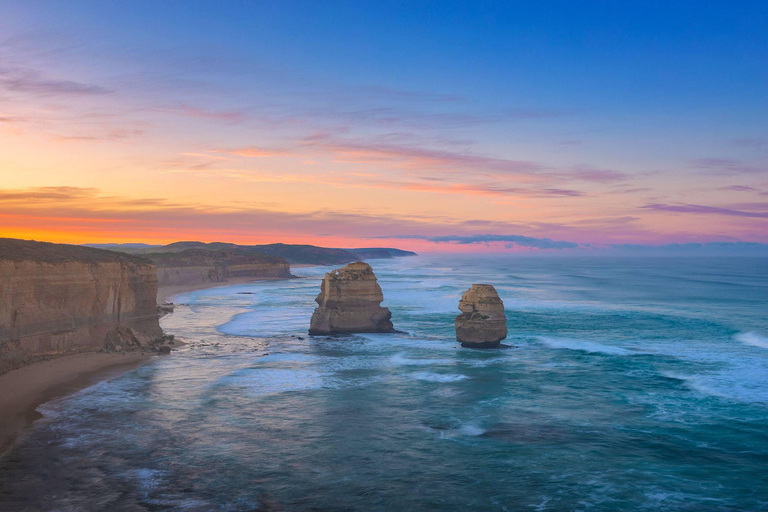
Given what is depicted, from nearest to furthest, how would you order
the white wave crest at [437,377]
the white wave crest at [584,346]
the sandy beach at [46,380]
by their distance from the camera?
the sandy beach at [46,380]
the white wave crest at [437,377]
the white wave crest at [584,346]

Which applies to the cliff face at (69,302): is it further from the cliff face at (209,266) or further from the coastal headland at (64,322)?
the cliff face at (209,266)

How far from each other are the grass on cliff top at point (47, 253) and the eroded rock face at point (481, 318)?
22.4m

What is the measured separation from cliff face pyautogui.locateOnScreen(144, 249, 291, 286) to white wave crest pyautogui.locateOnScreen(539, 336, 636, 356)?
206ft

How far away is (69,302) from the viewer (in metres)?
33.1

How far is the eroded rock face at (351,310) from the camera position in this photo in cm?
4141

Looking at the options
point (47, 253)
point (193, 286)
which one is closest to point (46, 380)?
point (47, 253)

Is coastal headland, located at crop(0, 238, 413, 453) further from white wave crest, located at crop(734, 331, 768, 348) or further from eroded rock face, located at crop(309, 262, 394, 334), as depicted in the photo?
white wave crest, located at crop(734, 331, 768, 348)

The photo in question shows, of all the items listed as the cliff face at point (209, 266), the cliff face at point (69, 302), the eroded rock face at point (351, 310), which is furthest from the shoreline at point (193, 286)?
the eroded rock face at point (351, 310)

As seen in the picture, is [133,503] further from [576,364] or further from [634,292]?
[634,292]

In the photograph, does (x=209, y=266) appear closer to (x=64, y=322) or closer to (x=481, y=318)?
(x=64, y=322)

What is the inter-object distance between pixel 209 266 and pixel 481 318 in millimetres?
81696

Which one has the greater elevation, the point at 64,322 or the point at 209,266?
the point at 209,266

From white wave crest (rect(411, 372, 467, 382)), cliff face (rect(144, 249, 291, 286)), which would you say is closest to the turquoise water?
white wave crest (rect(411, 372, 467, 382))

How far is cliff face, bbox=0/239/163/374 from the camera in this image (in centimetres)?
2877
